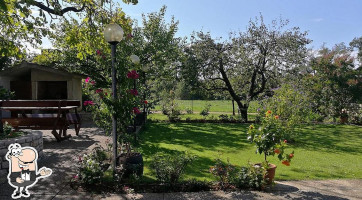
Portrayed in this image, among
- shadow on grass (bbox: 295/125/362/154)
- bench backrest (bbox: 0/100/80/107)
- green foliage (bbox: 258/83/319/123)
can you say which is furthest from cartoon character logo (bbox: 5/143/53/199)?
shadow on grass (bbox: 295/125/362/154)

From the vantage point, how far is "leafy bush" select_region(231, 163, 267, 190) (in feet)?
14.4

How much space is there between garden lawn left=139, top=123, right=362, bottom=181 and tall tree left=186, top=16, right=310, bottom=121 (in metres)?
4.97

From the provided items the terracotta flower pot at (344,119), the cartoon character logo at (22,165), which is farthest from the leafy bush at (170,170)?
the terracotta flower pot at (344,119)

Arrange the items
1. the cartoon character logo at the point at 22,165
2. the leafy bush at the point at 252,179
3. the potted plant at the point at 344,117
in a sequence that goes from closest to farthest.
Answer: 1. the cartoon character logo at the point at 22,165
2. the leafy bush at the point at 252,179
3. the potted plant at the point at 344,117

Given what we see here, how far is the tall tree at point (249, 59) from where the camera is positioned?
1502 cm

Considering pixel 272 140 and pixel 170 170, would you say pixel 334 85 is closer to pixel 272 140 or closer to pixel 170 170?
pixel 272 140

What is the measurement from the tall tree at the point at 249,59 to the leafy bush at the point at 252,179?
36.8ft

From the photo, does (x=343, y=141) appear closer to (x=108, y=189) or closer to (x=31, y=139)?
(x=108, y=189)

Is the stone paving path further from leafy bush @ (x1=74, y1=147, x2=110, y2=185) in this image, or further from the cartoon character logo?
leafy bush @ (x1=74, y1=147, x2=110, y2=185)

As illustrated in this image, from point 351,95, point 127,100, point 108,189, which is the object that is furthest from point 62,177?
point 351,95

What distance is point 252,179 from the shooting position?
14.5 feet

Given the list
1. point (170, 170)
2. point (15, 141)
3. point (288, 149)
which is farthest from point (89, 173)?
point (288, 149)

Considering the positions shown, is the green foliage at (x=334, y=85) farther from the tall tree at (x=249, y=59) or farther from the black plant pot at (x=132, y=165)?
the black plant pot at (x=132, y=165)

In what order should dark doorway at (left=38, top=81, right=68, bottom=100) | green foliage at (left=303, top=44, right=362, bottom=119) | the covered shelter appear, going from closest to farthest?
the covered shelter → green foliage at (left=303, top=44, right=362, bottom=119) → dark doorway at (left=38, top=81, right=68, bottom=100)
